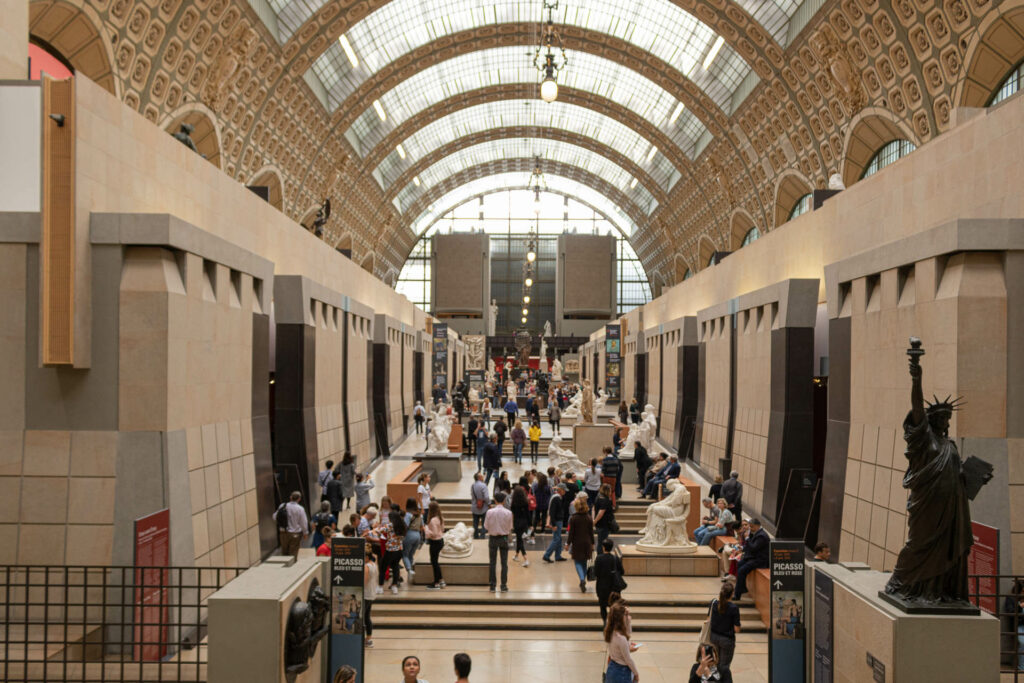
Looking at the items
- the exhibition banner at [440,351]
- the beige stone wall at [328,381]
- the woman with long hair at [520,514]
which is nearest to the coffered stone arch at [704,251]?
the exhibition banner at [440,351]

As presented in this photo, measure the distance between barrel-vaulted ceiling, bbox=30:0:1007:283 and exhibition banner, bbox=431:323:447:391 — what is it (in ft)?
26.7

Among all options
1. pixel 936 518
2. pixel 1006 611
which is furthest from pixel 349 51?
pixel 936 518

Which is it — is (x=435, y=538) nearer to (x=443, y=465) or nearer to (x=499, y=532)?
(x=499, y=532)

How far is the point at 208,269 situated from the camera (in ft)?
36.0

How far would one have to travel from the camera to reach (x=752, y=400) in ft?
56.0

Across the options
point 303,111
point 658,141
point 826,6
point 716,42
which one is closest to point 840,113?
point 826,6

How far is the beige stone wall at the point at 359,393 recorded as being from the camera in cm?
2061

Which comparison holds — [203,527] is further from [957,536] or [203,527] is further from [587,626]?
[957,536]

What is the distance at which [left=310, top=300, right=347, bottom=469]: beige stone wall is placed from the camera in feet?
56.8

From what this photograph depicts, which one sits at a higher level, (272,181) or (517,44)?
(517,44)

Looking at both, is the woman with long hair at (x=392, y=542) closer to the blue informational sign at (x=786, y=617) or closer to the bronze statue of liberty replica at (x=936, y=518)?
the blue informational sign at (x=786, y=617)

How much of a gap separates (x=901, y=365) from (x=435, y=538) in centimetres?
664

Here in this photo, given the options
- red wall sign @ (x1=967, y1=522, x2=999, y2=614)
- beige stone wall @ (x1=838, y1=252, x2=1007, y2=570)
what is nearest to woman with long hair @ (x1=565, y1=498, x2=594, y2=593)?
beige stone wall @ (x1=838, y1=252, x2=1007, y2=570)

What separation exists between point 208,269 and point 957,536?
918 cm
